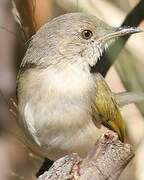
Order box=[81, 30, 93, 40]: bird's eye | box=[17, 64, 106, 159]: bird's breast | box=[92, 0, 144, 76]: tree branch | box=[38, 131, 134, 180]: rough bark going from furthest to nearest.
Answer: box=[92, 0, 144, 76]: tree branch → box=[81, 30, 93, 40]: bird's eye → box=[17, 64, 106, 159]: bird's breast → box=[38, 131, 134, 180]: rough bark

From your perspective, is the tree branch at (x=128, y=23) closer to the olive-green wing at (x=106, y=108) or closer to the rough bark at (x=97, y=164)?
the olive-green wing at (x=106, y=108)

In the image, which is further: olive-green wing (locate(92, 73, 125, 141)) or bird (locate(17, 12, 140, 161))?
olive-green wing (locate(92, 73, 125, 141))

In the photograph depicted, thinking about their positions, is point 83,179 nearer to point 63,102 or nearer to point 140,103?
point 63,102

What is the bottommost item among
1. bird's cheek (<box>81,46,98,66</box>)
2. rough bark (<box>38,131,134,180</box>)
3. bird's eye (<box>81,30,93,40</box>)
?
rough bark (<box>38,131,134,180</box>)

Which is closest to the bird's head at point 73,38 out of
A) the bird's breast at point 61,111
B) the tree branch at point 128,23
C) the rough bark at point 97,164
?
the bird's breast at point 61,111

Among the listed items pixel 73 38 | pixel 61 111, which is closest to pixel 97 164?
pixel 61 111

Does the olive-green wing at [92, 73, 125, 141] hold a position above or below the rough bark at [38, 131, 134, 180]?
below

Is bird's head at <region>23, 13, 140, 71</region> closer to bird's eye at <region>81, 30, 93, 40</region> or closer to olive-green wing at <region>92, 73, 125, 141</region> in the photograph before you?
bird's eye at <region>81, 30, 93, 40</region>

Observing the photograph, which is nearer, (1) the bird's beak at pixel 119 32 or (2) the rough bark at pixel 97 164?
(2) the rough bark at pixel 97 164

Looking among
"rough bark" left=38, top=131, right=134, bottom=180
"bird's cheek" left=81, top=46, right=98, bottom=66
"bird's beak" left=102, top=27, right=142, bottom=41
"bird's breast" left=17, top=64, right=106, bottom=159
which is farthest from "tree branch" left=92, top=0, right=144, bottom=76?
"rough bark" left=38, top=131, right=134, bottom=180
